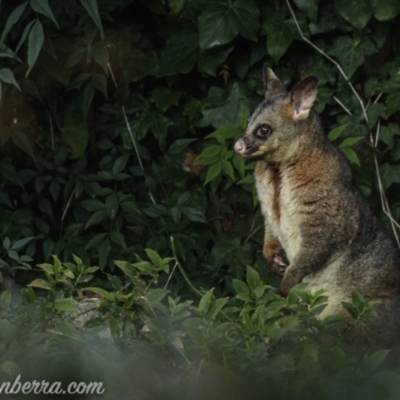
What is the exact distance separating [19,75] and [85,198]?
3.49 feet

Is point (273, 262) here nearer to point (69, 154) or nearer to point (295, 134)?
point (295, 134)

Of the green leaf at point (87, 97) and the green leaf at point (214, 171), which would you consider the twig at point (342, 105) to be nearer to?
the green leaf at point (214, 171)

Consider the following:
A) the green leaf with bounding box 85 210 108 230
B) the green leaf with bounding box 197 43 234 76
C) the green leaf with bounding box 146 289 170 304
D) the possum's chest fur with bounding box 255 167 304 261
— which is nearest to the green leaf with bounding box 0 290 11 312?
the green leaf with bounding box 146 289 170 304

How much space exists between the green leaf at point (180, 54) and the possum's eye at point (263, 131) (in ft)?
5.04

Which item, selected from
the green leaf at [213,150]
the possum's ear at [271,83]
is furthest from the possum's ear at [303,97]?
the green leaf at [213,150]

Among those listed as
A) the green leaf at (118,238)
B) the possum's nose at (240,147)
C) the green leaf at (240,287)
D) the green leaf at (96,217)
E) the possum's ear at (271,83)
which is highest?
the possum's ear at (271,83)

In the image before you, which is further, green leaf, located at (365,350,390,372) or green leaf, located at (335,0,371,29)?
green leaf, located at (335,0,371,29)

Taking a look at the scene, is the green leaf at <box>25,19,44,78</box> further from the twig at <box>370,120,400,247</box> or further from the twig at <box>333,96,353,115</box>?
the twig at <box>370,120,400,247</box>

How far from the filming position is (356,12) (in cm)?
699

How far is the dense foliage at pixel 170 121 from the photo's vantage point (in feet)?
23.3

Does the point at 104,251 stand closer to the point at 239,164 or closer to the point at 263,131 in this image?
the point at 239,164

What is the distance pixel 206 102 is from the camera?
743 cm

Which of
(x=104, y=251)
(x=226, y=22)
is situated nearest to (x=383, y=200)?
(x=226, y=22)

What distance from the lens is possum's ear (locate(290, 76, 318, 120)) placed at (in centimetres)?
577
